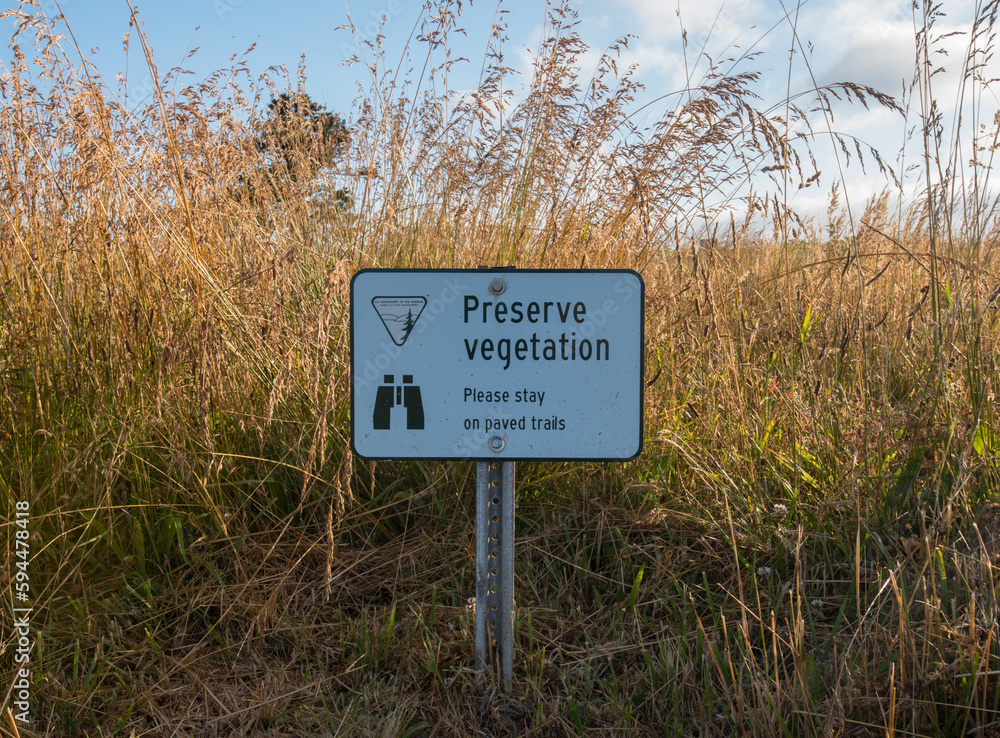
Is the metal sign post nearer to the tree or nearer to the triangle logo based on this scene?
the triangle logo

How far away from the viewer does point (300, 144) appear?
116 inches

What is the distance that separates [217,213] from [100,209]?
374 mm

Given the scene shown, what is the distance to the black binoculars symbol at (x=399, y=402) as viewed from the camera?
1.41 m

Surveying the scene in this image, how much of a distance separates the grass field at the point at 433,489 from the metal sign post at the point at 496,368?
23 cm

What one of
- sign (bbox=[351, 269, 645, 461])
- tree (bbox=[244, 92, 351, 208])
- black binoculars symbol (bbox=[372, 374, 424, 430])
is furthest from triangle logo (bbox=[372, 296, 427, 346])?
tree (bbox=[244, 92, 351, 208])

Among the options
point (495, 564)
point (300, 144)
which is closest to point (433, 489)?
point (495, 564)

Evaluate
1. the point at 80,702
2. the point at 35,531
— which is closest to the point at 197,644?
the point at 80,702

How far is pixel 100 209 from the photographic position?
7.33ft

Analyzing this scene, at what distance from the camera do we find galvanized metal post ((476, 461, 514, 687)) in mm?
1443

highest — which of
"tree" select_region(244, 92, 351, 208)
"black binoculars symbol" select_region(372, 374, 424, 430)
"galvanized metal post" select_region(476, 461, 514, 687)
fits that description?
"tree" select_region(244, 92, 351, 208)

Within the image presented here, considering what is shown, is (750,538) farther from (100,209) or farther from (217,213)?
(100,209)

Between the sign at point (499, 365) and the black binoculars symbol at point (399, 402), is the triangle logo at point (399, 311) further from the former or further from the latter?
the black binoculars symbol at point (399, 402)

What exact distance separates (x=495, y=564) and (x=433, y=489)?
533mm

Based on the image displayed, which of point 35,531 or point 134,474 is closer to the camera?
point 35,531
